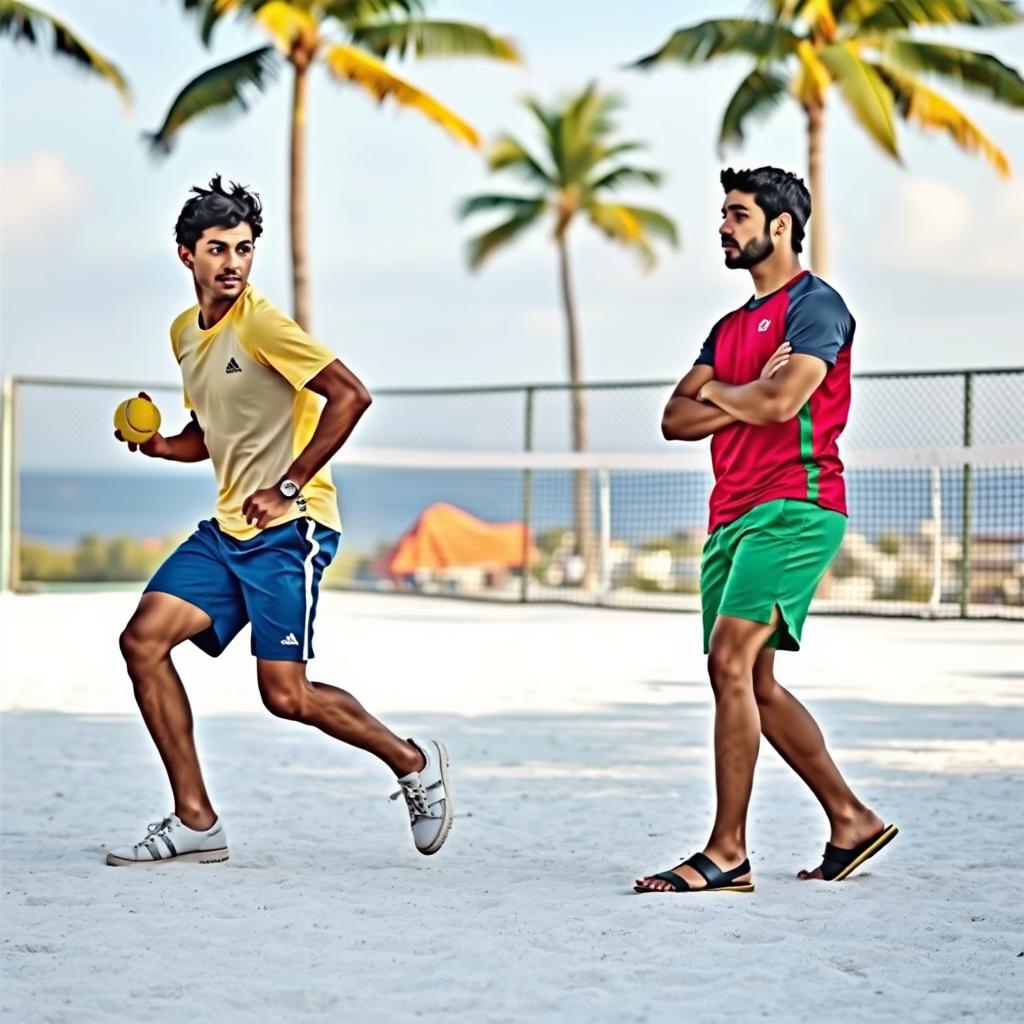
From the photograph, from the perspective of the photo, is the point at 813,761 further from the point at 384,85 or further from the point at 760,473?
the point at 384,85

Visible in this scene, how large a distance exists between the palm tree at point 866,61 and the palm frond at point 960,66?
0.6 inches

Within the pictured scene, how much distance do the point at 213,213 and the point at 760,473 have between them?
1.72 m

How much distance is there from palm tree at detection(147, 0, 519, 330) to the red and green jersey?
2411cm

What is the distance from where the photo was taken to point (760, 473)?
534 centimetres

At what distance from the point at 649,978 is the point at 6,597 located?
1454cm

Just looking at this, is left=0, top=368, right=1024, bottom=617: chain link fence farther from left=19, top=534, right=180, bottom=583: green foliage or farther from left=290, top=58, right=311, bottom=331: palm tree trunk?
left=290, top=58, right=311, bottom=331: palm tree trunk

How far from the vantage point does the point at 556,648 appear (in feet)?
44.1

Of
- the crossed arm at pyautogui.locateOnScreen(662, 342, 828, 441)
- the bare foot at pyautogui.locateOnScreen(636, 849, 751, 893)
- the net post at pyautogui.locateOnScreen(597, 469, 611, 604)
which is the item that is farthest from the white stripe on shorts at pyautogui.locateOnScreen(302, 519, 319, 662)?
the net post at pyautogui.locateOnScreen(597, 469, 611, 604)

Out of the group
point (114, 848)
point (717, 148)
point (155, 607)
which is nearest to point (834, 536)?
point (155, 607)

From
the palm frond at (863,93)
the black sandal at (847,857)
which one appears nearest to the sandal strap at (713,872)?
the black sandal at (847,857)

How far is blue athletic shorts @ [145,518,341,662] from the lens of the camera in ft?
18.4

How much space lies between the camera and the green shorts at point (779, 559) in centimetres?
528

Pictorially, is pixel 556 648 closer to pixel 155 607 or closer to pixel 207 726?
pixel 207 726

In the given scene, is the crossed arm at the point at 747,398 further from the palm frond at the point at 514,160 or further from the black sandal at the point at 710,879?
the palm frond at the point at 514,160
